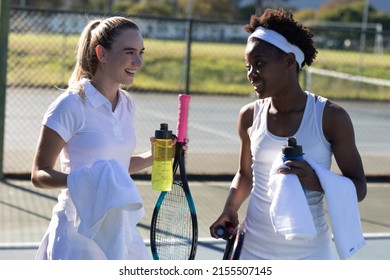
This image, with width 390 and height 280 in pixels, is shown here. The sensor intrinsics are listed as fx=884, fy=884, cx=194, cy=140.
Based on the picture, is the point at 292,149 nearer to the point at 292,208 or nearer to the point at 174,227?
the point at 292,208

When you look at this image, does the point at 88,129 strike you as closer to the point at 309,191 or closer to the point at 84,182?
the point at 84,182

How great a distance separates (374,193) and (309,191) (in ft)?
19.4

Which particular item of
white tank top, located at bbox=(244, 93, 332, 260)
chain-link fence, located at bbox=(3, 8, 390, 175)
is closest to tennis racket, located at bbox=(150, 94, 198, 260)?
white tank top, located at bbox=(244, 93, 332, 260)

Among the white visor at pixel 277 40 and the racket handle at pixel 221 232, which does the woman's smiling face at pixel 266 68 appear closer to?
the white visor at pixel 277 40

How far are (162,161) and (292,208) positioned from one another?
567 millimetres

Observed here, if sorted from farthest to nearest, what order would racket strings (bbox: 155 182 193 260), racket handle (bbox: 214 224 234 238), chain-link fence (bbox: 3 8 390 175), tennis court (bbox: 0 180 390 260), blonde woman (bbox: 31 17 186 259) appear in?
1. chain-link fence (bbox: 3 8 390 175)
2. tennis court (bbox: 0 180 390 260)
3. racket strings (bbox: 155 182 193 260)
4. racket handle (bbox: 214 224 234 238)
5. blonde woman (bbox: 31 17 186 259)

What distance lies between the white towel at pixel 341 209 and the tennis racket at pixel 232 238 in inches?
15.9

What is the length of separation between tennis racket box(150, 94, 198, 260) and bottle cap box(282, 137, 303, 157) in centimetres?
56

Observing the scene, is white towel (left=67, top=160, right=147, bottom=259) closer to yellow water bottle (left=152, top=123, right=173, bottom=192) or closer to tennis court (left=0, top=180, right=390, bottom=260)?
yellow water bottle (left=152, top=123, right=173, bottom=192)

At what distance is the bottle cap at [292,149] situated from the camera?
3180 mm

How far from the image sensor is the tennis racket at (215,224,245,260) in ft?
11.4

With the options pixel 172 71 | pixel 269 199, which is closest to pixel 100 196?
pixel 269 199

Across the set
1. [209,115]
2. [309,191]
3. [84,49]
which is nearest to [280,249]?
[309,191]
